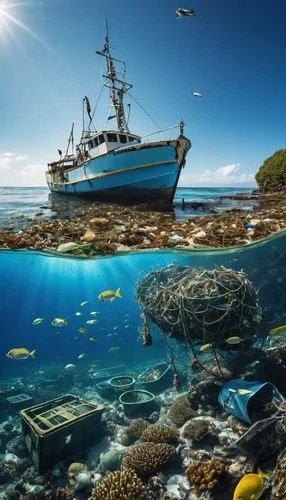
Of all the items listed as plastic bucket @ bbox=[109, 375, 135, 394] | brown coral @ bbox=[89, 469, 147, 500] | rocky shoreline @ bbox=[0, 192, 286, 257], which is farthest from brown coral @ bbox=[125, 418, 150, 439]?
rocky shoreline @ bbox=[0, 192, 286, 257]

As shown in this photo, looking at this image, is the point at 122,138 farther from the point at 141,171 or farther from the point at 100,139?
the point at 141,171

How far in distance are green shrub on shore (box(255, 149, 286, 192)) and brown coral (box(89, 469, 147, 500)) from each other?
123ft

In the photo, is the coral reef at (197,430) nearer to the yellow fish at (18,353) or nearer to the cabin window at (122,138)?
the yellow fish at (18,353)

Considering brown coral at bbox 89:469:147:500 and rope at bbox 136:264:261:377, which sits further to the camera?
rope at bbox 136:264:261:377

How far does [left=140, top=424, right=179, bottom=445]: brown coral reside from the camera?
8.02 meters

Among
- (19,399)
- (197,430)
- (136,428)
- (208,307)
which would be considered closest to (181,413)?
(136,428)

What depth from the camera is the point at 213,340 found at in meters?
8.28

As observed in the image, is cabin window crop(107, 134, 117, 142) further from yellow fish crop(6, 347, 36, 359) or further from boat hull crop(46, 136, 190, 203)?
yellow fish crop(6, 347, 36, 359)

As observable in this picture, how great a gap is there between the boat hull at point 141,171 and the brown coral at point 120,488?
16.0m

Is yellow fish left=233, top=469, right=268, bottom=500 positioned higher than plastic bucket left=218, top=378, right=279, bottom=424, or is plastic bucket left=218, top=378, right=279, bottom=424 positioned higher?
yellow fish left=233, top=469, right=268, bottom=500

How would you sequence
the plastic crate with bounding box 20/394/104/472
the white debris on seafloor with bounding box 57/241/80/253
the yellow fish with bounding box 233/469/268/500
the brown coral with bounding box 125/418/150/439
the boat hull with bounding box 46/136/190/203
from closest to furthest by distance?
the yellow fish with bounding box 233/469/268/500, the plastic crate with bounding box 20/394/104/472, the brown coral with bounding box 125/418/150/439, the white debris on seafloor with bounding box 57/241/80/253, the boat hull with bounding box 46/136/190/203

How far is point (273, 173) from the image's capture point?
1682 inches

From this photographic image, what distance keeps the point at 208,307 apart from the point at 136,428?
4.58 m

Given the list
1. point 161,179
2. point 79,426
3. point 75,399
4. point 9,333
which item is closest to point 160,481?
point 79,426
